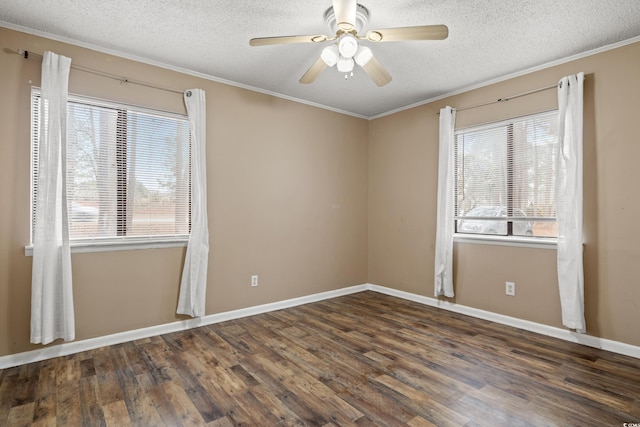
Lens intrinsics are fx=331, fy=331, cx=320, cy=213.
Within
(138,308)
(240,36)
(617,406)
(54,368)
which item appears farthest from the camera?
(138,308)

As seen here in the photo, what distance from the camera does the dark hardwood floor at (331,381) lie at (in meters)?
1.95

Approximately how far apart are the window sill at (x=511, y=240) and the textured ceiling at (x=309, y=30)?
5.68 feet

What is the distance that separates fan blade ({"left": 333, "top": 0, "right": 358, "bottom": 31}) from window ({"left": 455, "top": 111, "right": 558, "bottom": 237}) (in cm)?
236

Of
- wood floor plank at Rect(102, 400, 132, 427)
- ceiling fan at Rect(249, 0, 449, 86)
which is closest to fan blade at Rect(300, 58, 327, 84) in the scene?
ceiling fan at Rect(249, 0, 449, 86)

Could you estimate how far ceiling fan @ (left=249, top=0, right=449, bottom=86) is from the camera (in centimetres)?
202

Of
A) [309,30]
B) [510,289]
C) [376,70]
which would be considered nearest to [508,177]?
[510,289]

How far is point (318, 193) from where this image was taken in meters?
4.53

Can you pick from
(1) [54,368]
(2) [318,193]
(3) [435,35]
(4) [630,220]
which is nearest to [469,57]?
(3) [435,35]

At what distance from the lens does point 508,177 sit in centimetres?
→ 356

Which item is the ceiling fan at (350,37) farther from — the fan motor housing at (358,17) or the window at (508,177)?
the window at (508,177)

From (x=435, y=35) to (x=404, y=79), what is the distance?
62.6 inches

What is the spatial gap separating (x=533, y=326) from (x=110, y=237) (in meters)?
4.16

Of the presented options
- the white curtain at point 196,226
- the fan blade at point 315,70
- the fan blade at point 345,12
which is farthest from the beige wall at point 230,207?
the fan blade at point 345,12

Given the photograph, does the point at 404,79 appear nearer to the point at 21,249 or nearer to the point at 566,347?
the point at 566,347
